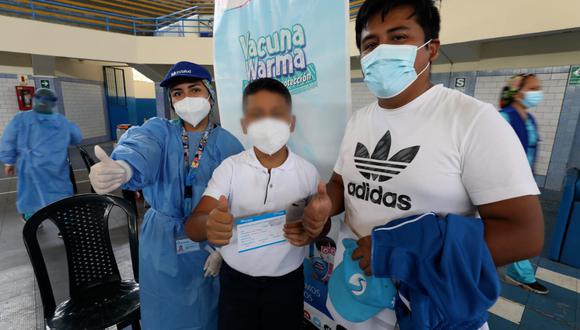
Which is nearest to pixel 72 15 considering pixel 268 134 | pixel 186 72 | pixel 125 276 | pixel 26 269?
pixel 26 269

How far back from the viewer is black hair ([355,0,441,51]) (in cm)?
85

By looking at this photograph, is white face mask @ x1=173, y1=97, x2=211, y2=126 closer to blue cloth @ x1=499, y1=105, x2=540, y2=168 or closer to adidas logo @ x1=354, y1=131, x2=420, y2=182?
adidas logo @ x1=354, y1=131, x2=420, y2=182

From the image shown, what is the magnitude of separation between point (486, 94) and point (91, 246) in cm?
604

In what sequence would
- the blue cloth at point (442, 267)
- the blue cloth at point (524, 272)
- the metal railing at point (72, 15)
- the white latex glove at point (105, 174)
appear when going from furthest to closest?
the metal railing at point (72, 15) → the blue cloth at point (524, 272) → the white latex glove at point (105, 174) → the blue cloth at point (442, 267)

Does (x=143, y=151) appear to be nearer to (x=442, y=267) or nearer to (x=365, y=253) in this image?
(x=365, y=253)

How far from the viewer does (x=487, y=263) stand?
676 mm

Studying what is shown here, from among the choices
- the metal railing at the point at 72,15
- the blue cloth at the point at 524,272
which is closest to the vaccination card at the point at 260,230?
the blue cloth at the point at 524,272

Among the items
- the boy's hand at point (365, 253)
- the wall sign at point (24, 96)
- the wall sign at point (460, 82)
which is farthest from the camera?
the wall sign at point (24, 96)

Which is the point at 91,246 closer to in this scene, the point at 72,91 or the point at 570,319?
the point at 570,319

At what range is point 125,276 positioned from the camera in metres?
2.68

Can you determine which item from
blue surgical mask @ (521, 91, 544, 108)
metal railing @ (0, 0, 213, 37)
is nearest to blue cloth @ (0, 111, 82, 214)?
blue surgical mask @ (521, 91, 544, 108)

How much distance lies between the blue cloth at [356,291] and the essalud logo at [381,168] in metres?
0.18

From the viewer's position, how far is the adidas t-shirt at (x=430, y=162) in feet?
2.30

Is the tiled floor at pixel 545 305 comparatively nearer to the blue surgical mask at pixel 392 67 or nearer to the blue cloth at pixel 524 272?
the blue cloth at pixel 524 272
